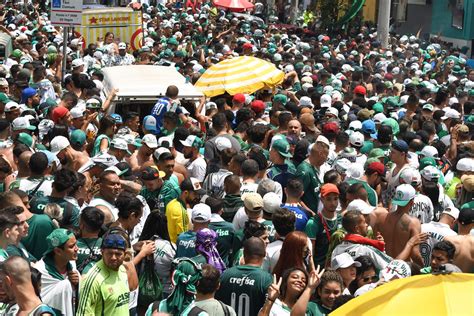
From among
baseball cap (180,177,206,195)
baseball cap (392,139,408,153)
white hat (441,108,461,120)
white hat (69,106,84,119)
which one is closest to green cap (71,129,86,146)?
white hat (69,106,84,119)

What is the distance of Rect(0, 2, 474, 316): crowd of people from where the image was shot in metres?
7.08

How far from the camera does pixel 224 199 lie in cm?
961

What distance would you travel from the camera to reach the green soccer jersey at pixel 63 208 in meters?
8.51

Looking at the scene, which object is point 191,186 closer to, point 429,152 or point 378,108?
point 429,152

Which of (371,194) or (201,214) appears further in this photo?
(371,194)

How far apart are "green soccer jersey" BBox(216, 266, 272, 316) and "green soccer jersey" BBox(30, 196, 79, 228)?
161 centimetres

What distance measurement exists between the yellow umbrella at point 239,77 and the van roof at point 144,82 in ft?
1.49

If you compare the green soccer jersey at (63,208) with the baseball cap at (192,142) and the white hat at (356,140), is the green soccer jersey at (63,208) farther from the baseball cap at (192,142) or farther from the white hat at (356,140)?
the white hat at (356,140)

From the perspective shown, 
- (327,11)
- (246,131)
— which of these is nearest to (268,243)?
(246,131)

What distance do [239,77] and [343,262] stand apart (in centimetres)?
824

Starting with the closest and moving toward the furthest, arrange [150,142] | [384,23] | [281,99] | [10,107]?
1. [150,142]
2. [10,107]
3. [281,99]
4. [384,23]

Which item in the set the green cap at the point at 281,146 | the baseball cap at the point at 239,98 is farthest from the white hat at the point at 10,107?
the green cap at the point at 281,146

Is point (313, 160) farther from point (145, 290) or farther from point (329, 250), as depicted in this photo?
point (145, 290)

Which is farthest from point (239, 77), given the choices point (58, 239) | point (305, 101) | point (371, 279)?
point (58, 239)
